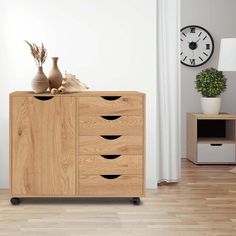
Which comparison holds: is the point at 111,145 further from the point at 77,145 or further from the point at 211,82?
the point at 211,82

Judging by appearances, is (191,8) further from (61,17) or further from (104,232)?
(104,232)

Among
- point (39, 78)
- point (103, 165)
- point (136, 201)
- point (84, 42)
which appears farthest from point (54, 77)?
point (136, 201)

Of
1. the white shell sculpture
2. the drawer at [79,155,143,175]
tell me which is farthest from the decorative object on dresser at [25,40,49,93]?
the drawer at [79,155,143,175]

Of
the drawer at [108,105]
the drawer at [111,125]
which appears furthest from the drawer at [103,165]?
the drawer at [108,105]

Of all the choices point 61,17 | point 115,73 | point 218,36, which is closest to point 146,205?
point 115,73

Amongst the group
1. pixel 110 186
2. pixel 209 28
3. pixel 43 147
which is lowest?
pixel 110 186

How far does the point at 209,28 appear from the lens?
6.42 meters

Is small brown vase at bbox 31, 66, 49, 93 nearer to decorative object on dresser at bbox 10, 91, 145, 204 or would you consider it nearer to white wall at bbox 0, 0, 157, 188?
decorative object on dresser at bbox 10, 91, 145, 204

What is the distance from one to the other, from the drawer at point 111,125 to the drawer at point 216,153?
207cm

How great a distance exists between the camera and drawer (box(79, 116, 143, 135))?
13.1ft

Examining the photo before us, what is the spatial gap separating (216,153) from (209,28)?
1.47 metres

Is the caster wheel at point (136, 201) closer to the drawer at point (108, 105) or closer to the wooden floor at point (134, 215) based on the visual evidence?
the wooden floor at point (134, 215)

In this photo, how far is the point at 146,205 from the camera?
399 centimetres

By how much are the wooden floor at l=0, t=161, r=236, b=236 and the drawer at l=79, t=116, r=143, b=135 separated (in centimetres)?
52
